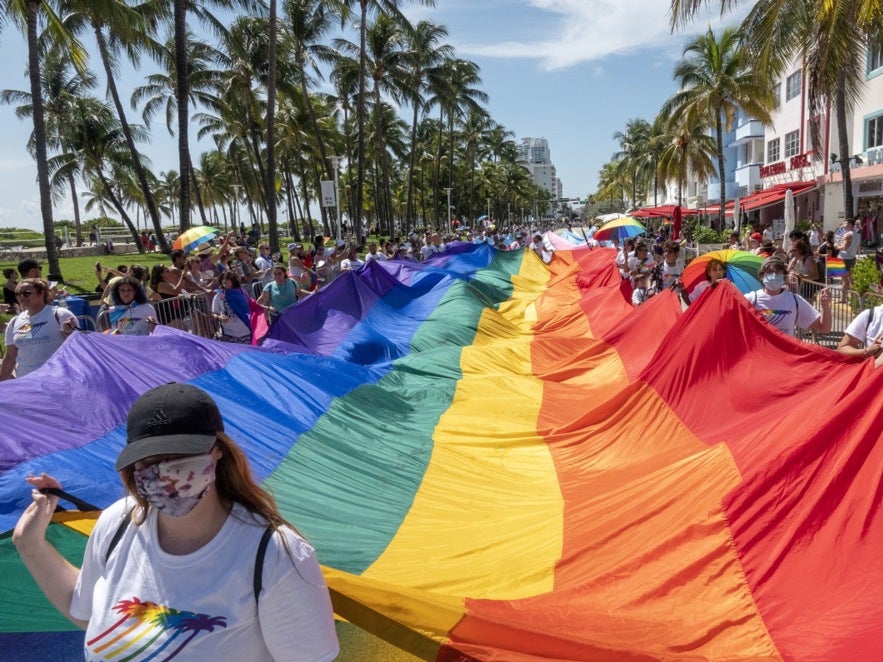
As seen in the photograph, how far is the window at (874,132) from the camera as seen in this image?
2688 centimetres

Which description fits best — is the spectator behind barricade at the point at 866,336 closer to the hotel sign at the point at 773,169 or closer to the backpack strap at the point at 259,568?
the backpack strap at the point at 259,568

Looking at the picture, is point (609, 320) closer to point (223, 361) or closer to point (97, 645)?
point (223, 361)

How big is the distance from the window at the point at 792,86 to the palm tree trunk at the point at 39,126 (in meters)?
35.0

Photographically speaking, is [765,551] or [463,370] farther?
[463,370]

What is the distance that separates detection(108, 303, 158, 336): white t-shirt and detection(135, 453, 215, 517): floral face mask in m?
5.70

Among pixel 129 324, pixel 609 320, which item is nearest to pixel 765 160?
pixel 609 320

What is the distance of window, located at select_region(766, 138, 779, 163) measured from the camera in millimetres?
40181

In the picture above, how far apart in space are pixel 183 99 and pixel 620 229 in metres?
16.0

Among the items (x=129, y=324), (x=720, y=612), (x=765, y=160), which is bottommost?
(x=720, y=612)

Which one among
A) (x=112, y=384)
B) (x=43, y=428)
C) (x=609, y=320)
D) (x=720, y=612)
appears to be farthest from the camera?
(x=609, y=320)

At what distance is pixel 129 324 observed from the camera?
23.3 feet

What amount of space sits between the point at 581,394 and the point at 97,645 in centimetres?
673

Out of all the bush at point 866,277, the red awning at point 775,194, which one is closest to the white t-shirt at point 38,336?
the bush at point 866,277

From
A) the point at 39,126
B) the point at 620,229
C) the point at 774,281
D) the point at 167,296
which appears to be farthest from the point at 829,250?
the point at 39,126
